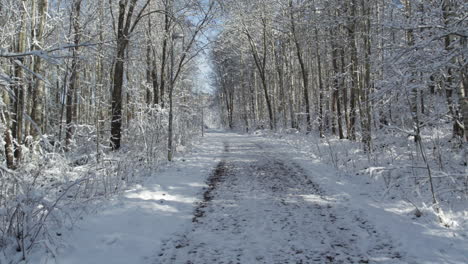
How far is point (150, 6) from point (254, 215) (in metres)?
16.7

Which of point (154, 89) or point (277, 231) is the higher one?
point (154, 89)

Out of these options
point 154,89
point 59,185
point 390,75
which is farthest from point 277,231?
point 154,89

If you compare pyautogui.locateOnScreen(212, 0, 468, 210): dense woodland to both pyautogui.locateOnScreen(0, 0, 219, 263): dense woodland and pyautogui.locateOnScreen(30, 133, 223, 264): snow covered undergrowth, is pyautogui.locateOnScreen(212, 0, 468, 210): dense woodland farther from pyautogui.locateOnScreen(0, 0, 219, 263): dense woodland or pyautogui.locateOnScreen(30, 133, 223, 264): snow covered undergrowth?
pyautogui.locateOnScreen(0, 0, 219, 263): dense woodland

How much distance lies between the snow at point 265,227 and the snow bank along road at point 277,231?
14 mm

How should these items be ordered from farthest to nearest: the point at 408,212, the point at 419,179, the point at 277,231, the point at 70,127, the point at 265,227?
the point at 70,127, the point at 419,179, the point at 408,212, the point at 265,227, the point at 277,231

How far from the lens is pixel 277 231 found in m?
4.77

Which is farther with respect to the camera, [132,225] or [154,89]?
[154,89]

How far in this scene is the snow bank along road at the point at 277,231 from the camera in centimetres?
395

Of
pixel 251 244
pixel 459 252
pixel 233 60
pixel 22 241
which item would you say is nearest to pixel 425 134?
pixel 459 252

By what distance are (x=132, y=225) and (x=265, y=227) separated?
224 centimetres

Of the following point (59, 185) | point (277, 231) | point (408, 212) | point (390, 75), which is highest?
point (390, 75)

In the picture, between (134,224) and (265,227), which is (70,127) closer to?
(134,224)

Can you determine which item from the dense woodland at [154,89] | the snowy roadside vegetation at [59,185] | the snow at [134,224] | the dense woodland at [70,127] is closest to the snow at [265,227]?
the snow at [134,224]

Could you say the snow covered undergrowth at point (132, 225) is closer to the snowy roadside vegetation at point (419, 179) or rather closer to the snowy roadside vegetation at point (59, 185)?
the snowy roadside vegetation at point (59, 185)
